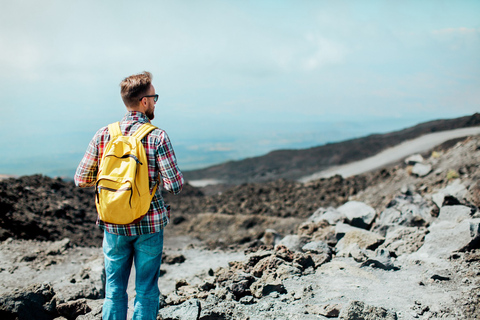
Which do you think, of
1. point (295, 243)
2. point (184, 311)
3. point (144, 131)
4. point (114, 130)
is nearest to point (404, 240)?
point (295, 243)

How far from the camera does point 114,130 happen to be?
10.2 ft

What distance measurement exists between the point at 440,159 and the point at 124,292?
1400 centimetres

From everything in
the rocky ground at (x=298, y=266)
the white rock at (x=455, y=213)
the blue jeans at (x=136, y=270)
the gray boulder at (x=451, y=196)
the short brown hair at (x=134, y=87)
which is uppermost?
the short brown hair at (x=134, y=87)

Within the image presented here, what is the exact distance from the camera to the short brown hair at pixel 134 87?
3078mm

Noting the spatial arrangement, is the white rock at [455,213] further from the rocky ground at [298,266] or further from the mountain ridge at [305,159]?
the mountain ridge at [305,159]

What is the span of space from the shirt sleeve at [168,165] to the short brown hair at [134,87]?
392mm

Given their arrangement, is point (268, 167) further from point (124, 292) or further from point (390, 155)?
point (124, 292)

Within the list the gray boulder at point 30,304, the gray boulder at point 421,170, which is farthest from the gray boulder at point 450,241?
the gray boulder at point 421,170

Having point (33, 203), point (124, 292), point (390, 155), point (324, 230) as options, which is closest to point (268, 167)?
point (390, 155)

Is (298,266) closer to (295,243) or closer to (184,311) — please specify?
(295,243)

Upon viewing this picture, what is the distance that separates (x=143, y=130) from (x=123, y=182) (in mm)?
449

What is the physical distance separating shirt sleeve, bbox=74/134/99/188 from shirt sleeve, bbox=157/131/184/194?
1.95 feet

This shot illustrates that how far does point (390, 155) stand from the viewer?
2508 cm

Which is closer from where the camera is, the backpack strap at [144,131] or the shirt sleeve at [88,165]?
the backpack strap at [144,131]
